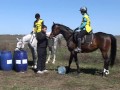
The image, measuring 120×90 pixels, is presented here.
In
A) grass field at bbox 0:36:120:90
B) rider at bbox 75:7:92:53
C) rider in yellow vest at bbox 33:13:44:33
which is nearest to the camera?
grass field at bbox 0:36:120:90

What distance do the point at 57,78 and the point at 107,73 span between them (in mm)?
2305

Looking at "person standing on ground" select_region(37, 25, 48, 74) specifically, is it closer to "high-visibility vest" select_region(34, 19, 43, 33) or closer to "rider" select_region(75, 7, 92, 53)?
"high-visibility vest" select_region(34, 19, 43, 33)

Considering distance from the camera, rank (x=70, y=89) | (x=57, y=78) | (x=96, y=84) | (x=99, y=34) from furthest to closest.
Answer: (x=99, y=34)
(x=57, y=78)
(x=96, y=84)
(x=70, y=89)

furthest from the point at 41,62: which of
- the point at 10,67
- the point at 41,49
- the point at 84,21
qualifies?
the point at 84,21

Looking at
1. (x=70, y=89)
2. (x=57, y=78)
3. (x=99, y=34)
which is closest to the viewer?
(x=70, y=89)

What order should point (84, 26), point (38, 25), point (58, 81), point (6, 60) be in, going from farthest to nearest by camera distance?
point (38, 25), point (6, 60), point (84, 26), point (58, 81)

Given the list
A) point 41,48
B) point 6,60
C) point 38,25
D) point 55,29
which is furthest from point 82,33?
point 6,60

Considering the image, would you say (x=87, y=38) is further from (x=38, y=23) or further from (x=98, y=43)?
(x=38, y=23)

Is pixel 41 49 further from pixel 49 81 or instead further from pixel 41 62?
pixel 49 81

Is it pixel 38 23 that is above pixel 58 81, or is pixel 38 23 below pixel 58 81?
above

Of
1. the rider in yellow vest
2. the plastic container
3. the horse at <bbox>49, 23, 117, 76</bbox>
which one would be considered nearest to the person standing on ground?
the rider in yellow vest

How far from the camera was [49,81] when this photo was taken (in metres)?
12.1

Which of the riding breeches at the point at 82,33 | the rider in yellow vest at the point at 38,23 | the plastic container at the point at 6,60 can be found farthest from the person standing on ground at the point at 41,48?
the riding breeches at the point at 82,33

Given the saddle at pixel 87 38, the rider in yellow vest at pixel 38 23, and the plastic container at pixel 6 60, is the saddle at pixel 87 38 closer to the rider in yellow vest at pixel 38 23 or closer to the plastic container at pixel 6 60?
the rider in yellow vest at pixel 38 23
